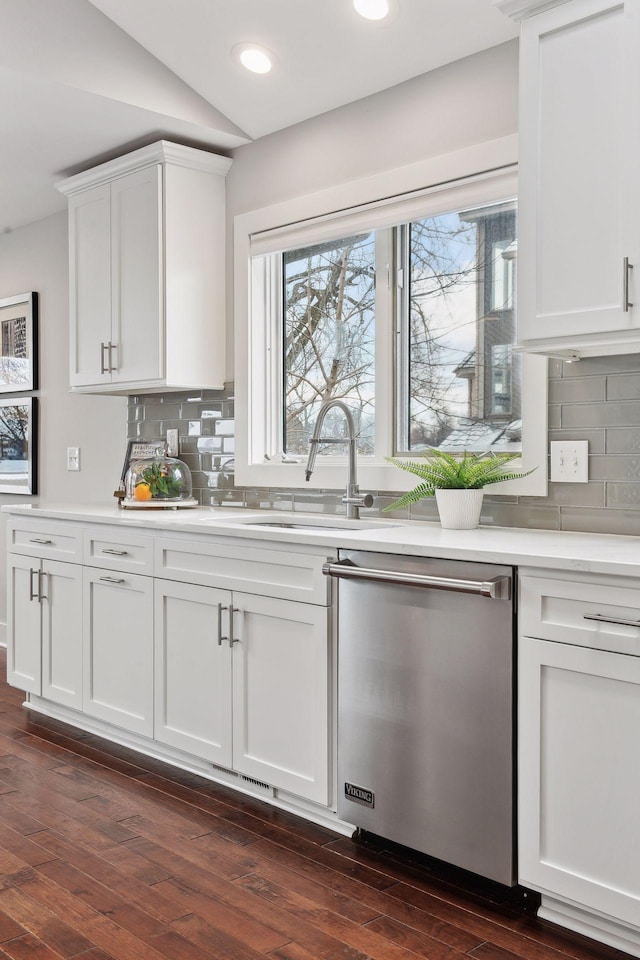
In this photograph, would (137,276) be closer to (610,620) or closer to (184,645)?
(184,645)

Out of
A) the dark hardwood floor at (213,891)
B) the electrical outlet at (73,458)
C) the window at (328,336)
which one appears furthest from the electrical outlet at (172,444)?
the dark hardwood floor at (213,891)

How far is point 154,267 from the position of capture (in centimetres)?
353

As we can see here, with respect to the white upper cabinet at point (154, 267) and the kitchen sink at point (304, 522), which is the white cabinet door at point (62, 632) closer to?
the kitchen sink at point (304, 522)

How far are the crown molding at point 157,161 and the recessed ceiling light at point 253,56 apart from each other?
488 mm

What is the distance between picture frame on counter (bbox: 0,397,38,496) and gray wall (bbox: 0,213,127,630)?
0.05m

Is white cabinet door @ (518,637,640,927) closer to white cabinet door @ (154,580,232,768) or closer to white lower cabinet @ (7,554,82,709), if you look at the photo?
white cabinet door @ (154,580,232,768)

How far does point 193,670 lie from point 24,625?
1.18m

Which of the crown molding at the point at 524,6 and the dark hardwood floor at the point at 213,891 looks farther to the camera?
the crown molding at the point at 524,6

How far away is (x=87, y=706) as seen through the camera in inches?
132

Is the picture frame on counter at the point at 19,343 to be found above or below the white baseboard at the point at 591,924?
above

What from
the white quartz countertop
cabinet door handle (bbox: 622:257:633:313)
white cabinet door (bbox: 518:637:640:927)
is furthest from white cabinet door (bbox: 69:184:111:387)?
white cabinet door (bbox: 518:637:640:927)

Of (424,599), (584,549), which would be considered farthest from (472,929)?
(584,549)

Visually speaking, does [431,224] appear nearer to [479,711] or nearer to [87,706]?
[479,711]

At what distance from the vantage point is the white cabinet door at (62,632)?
340 cm
